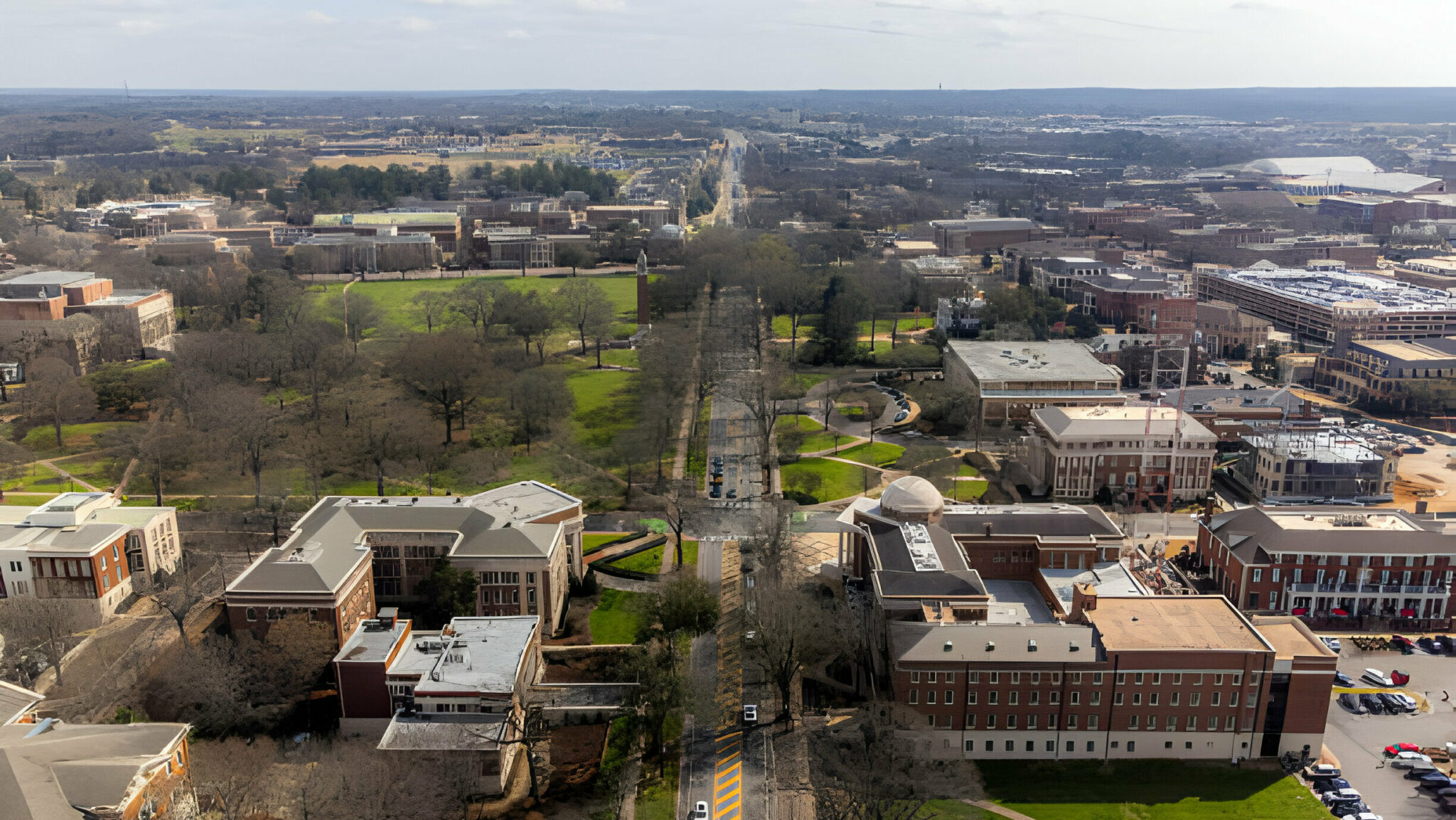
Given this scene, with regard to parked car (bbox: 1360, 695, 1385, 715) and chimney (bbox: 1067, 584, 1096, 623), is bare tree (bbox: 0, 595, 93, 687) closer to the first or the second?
chimney (bbox: 1067, 584, 1096, 623)

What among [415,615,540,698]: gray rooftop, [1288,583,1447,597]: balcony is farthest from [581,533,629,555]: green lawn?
[1288,583,1447,597]: balcony

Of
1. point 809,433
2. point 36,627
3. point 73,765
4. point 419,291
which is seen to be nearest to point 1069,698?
point 73,765

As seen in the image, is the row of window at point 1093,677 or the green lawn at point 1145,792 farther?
the row of window at point 1093,677

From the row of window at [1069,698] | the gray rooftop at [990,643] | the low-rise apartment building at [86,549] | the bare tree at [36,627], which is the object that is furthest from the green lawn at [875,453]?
the bare tree at [36,627]

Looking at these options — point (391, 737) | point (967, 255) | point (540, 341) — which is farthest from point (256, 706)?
point (967, 255)

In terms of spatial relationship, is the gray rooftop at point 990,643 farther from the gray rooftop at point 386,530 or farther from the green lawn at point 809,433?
the green lawn at point 809,433

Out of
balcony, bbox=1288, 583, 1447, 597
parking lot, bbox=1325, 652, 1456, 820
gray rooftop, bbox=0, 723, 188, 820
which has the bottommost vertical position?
parking lot, bbox=1325, 652, 1456, 820
